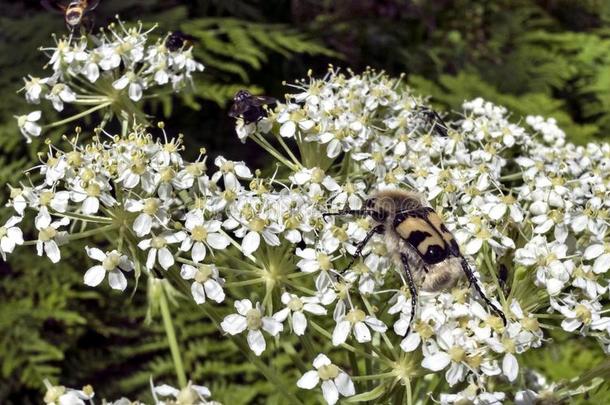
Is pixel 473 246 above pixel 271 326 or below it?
above

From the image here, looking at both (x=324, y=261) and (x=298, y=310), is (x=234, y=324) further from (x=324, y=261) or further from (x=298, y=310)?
(x=324, y=261)

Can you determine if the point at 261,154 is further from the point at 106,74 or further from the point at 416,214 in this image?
the point at 416,214

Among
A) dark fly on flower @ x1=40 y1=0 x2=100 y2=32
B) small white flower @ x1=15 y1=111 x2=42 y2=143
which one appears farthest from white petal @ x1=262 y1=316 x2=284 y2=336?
dark fly on flower @ x1=40 y1=0 x2=100 y2=32

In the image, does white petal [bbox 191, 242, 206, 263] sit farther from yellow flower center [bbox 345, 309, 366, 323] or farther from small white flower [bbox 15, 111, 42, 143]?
small white flower [bbox 15, 111, 42, 143]

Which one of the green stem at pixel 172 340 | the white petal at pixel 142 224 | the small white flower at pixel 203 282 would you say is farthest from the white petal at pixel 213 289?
the green stem at pixel 172 340

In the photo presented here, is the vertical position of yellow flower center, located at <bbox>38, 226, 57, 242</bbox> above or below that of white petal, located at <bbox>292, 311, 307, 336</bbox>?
above

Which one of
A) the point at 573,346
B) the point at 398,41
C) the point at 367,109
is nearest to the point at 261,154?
the point at 398,41

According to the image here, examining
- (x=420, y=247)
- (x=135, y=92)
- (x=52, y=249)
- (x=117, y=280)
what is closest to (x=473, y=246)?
(x=420, y=247)
